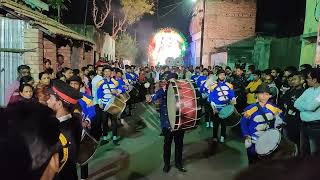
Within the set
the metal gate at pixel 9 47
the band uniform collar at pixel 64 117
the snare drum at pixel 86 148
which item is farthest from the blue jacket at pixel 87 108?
the metal gate at pixel 9 47

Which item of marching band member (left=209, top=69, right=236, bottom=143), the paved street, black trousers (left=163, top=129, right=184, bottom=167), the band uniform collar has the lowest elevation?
the paved street

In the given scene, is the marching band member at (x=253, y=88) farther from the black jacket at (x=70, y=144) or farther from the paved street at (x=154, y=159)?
the black jacket at (x=70, y=144)

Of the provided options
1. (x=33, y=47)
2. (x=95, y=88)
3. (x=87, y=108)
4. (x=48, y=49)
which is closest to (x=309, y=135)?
(x=87, y=108)

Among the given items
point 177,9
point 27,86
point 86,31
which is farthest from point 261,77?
point 177,9

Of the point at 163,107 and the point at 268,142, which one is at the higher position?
the point at 163,107

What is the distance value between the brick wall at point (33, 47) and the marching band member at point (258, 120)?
6534 mm

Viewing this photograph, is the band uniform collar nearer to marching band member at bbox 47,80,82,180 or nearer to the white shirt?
marching band member at bbox 47,80,82,180

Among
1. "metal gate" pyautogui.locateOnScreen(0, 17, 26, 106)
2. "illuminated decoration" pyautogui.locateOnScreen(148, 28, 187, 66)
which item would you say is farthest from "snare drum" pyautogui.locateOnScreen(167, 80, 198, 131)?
"illuminated decoration" pyautogui.locateOnScreen(148, 28, 187, 66)

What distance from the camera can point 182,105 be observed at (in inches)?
269

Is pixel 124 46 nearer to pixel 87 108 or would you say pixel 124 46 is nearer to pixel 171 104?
pixel 171 104

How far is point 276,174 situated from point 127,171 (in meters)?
6.30

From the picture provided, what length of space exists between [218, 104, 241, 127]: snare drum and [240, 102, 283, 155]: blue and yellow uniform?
130 inches

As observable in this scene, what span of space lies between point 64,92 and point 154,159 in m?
4.86

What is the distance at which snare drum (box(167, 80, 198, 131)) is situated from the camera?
22.4 ft
